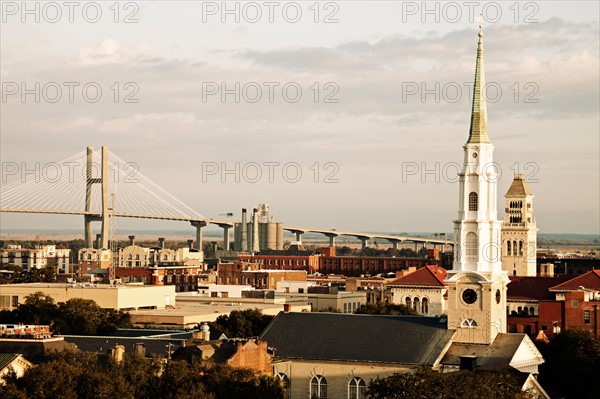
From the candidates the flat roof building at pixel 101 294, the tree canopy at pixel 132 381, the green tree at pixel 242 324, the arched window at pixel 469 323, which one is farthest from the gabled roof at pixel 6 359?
the flat roof building at pixel 101 294

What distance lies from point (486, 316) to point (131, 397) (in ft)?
64.3

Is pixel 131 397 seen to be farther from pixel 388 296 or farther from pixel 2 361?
pixel 388 296

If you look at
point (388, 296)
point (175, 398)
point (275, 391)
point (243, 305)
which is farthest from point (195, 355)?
point (388, 296)

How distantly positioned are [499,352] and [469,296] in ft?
10.1

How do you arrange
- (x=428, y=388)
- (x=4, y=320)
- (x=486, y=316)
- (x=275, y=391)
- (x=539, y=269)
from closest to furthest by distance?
(x=428, y=388) → (x=275, y=391) → (x=486, y=316) → (x=4, y=320) → (x=539, y=269)

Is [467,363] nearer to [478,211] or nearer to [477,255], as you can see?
[477,255]

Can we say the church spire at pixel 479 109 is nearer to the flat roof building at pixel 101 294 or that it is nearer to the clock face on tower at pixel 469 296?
the clock face on tower at pixel 469 296

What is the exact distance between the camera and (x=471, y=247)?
69750 mm

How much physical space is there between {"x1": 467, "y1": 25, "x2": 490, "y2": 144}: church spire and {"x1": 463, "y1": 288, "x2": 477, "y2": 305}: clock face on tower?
6780 millimetres

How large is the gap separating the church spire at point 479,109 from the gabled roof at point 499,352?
9024 mm

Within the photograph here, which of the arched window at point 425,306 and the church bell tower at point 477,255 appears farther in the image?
the arched window at point 425,306

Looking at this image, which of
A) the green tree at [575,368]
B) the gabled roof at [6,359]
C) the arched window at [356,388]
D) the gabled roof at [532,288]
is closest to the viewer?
the gabled roof at [6,359]

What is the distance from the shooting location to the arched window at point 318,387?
2704 inches

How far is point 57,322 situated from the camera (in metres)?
88.5
